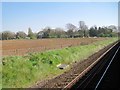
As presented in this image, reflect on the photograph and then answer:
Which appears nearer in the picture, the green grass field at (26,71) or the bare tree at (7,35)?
the green grass field at (26,71)

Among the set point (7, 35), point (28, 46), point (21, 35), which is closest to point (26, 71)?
point (28, 46)

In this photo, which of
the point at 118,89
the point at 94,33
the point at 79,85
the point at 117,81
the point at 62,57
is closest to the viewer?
the point at 118,89

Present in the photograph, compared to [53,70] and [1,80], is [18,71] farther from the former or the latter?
[53,70]

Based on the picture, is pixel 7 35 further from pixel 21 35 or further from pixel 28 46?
pixel 28 46

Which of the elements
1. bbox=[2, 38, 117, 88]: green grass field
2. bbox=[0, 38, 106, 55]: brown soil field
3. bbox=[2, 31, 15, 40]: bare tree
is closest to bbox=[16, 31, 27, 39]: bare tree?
bbox=[2, 31, 15, 40]: bare tree

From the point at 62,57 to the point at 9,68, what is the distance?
12326 millimetres

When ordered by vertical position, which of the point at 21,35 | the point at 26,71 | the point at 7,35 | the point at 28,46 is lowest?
the point at 26,71

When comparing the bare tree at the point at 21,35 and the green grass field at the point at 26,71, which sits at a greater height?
the bare tree at the point at 21,35

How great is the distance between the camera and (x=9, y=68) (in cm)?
1894

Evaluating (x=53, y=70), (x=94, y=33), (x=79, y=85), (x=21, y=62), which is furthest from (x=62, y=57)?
(x=94, y=33)

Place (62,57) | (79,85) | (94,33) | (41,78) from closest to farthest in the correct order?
1. (79,85)
2. (41,78)
3. (62,57)
4. (94,33)

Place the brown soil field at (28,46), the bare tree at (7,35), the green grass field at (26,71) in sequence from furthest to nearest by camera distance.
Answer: the bare tree at (7,35), the brown soil field at (28,46), the green grass field at (26,71)

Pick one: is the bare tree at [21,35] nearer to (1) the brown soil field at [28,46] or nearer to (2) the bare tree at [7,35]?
(2) the bare tree at [7,35]

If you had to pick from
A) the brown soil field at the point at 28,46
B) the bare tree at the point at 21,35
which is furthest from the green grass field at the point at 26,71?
the bare tree at the point at 21,35
